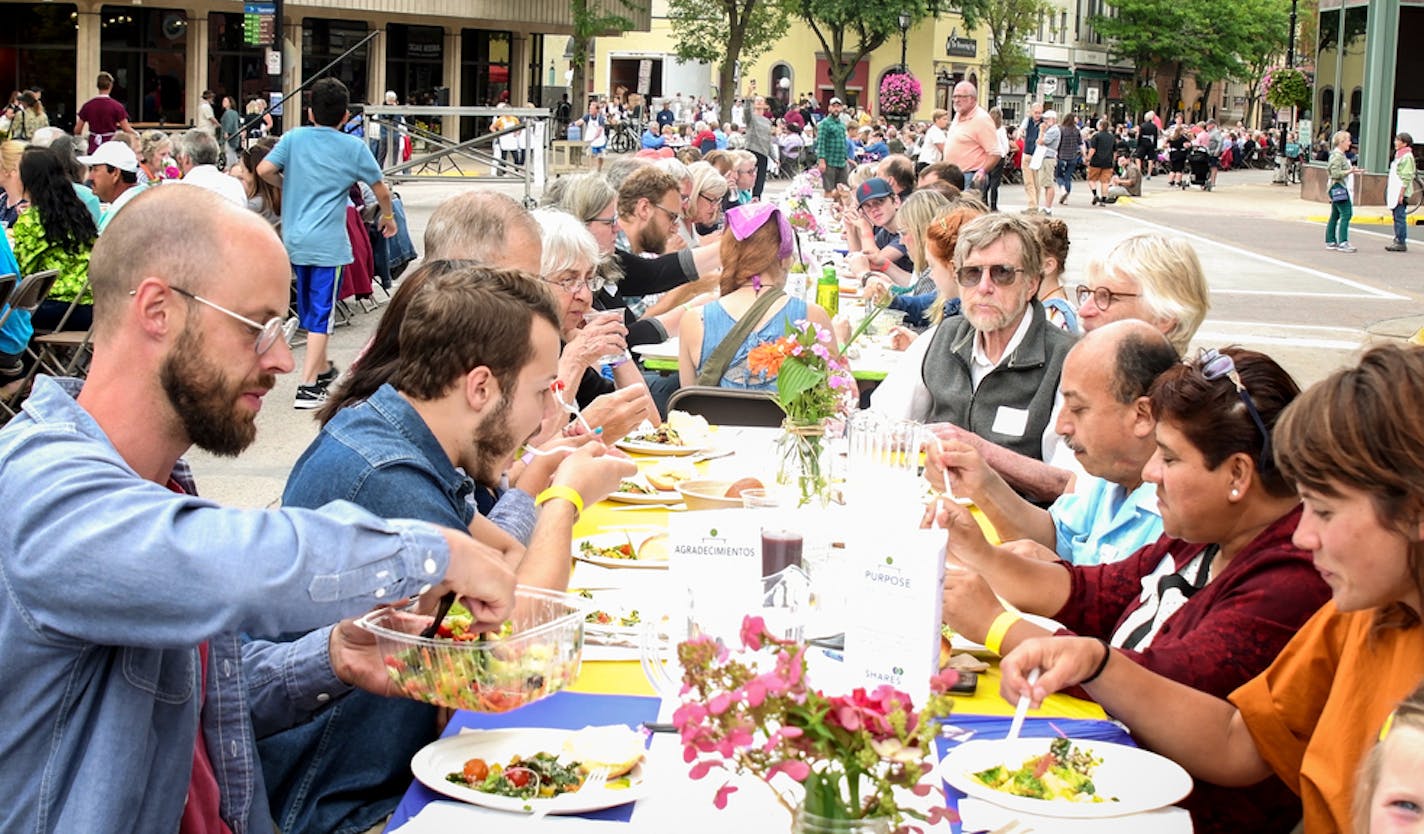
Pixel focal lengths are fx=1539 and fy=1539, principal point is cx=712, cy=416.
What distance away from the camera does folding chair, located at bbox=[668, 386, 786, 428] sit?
18.3ft

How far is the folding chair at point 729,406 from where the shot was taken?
5578mm

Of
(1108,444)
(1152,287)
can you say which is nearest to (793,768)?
(1108,444)

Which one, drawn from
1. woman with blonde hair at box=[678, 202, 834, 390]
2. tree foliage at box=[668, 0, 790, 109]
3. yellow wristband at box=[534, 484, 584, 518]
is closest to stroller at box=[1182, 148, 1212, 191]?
tree foliage at box=[668, 0, 790, 109]

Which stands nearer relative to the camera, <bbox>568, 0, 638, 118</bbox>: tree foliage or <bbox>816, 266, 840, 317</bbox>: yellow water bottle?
<bbox>816, 266, 840, 317</bbox>: yellow water bottle

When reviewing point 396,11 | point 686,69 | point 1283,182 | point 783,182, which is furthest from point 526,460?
point 686,69

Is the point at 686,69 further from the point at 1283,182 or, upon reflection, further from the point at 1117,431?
the point at 1117,431

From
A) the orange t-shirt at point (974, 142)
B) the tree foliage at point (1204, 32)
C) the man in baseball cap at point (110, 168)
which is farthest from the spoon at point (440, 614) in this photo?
the tree foliage at point (1204, 32)

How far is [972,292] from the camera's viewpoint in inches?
205

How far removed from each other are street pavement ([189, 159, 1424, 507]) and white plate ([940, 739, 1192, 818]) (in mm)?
723

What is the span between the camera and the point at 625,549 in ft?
11.5

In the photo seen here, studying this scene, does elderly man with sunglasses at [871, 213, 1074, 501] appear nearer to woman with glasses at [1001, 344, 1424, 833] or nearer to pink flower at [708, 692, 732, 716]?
woman with glasses at [1001, 344, 1424, 833]

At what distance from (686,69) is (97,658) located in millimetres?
64293

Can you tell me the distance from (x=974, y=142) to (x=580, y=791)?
17.7m

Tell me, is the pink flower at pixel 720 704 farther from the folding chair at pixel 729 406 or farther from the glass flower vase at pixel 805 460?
the folding chair at pixel 729 406
